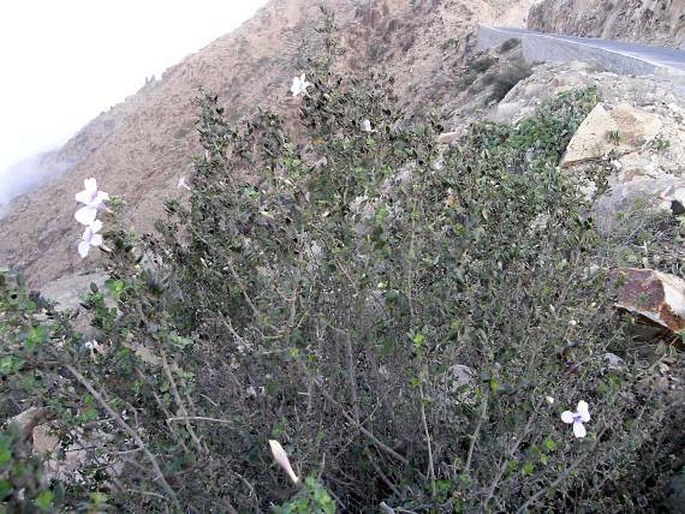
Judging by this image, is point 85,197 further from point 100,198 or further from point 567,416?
point 567,416

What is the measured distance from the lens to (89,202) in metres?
1.66

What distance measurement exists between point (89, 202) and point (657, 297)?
10.5 ft

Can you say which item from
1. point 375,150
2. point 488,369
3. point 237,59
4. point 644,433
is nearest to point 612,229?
point 644,433

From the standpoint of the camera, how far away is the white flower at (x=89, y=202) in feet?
5.32

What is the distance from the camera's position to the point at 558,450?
2178 millimetres

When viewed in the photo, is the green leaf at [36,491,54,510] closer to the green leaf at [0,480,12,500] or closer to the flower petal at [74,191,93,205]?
the green leaf at [0,480,12,500]

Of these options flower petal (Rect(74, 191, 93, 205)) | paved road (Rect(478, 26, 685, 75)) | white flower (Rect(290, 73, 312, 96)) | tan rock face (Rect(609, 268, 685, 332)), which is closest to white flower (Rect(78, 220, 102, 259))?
flower petal (Rect(74, 191, 93, 205))

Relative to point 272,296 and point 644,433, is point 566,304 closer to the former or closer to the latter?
point 644,433

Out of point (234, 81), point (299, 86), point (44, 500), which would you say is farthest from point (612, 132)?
point (234, 81)

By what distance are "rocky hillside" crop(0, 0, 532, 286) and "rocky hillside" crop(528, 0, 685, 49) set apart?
3.43 m

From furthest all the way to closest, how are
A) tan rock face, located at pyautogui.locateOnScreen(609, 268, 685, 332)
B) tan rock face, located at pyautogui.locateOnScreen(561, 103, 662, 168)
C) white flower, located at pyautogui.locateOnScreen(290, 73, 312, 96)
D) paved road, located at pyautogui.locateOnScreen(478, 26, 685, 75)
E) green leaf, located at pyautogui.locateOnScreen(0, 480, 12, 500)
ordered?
paved road, located at pyautogui.locateOnScreen(478, 26, 685, 75) → tan rock face, located at pyautogui.locateOnScreen(561, 103, 662, 168) → tan rock face, located at pyautogui.locateOnScreen(609, 268, 685, 332) → white flower, located at pyautogui.locateOnScreen(290, 73, 312, 96) → green leaf, located at pyautogui.locateOnScreen(0, 480, 12, 500)

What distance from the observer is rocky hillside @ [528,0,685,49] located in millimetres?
16750

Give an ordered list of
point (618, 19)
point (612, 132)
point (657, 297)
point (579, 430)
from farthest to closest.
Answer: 1. point (618, 19)
2. point (612, 132)
3. point (657, 297)
4. point (579, 430)

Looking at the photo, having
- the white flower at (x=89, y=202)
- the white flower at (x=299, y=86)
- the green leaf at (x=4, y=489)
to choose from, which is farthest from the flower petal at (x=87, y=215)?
the white flower at (x=299, y=86)
